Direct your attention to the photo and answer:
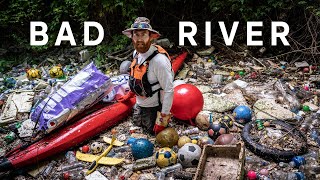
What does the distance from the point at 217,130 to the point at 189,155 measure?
646 millimetres

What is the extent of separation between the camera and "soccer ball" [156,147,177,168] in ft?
12.5

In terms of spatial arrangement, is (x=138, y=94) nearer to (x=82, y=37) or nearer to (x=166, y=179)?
(x=166, y=179)

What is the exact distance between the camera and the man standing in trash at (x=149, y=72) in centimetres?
386

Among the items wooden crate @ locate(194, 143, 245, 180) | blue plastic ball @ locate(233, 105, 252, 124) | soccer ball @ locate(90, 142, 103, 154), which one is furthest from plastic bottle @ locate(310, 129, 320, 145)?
soccer ball @ locate(90, 142, 103, 154)

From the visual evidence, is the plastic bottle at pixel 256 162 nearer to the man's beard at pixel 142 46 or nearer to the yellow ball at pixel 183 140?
the yellow ball at pixel 183 140

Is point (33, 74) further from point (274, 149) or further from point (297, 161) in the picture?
point (297, 161)

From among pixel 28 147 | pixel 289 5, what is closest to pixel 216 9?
pixel 289 5

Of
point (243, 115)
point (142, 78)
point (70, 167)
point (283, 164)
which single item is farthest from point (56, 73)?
point (283, 164)

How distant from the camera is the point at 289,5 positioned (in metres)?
6.38

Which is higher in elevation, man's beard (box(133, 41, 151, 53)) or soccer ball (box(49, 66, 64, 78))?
man's beard (box(133, 41, 151, 53))

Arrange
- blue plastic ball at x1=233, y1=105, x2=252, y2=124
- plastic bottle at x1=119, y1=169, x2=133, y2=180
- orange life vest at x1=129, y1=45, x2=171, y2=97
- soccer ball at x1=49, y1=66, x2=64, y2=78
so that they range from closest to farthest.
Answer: plastic bottle at x1=119, y1=169, x2=133, y2=180 < orange life vest at x1=129, y1=45, x2=171, y2=97 < blue plastic ball at x1=233, y1=105, x2=252, y2=124 < soccer ball at x1=49, y1=66, x2=64, y2=78

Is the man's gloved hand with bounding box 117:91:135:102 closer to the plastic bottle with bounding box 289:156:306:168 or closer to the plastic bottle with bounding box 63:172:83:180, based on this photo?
the plastic bottle with bounding box 63:172:83:180

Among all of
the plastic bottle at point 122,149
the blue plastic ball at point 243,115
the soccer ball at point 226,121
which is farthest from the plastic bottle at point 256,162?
the plastic bottle at point 122,149

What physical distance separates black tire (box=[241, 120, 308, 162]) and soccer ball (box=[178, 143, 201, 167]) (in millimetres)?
742
